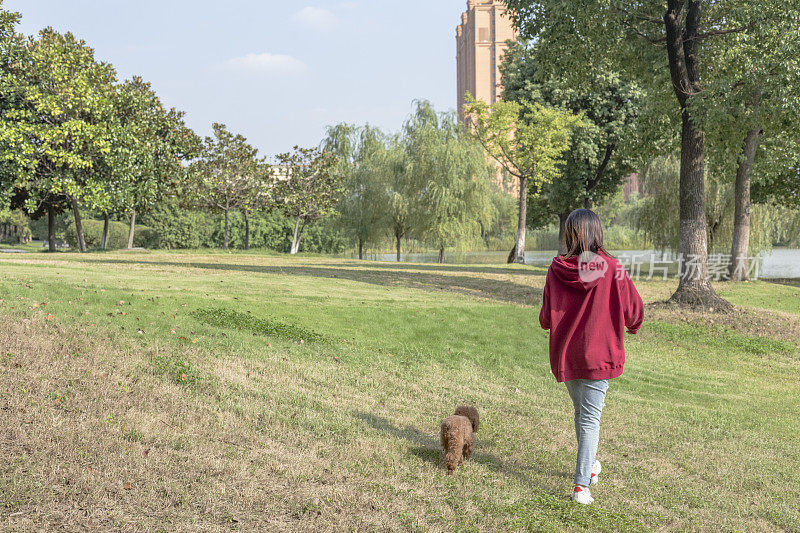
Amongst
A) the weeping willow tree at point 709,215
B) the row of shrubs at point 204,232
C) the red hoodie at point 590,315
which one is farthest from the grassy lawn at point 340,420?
the row of shrubs at point 204,232

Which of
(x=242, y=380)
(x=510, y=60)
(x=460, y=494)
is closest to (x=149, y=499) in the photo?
(x=460, y=494)

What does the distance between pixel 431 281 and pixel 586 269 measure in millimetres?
15949

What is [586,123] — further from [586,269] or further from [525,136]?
[586,269]

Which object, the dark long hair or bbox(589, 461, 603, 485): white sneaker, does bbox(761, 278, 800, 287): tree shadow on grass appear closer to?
bbox(589, 461, 603, 485): white sneaker

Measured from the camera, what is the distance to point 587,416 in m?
4.75

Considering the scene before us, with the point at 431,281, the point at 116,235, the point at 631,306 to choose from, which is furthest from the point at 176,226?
the point at 631,306

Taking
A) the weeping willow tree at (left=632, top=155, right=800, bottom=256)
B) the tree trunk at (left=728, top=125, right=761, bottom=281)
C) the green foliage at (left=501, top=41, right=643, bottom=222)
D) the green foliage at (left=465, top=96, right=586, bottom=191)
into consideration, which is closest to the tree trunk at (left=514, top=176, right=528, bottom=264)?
the green foliage at (left=465, top=96, right=586, bottom=191)

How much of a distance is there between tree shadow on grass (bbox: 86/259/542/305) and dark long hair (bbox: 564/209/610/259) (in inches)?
484

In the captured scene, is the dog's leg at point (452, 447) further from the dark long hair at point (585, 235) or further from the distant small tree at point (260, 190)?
the distant small tree at point (260, 190)

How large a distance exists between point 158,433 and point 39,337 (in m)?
3.52

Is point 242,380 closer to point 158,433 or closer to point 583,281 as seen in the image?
point 158,433

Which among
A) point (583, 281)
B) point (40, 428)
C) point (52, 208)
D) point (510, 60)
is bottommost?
point (40, 428)

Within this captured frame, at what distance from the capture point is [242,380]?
7758 millimetres

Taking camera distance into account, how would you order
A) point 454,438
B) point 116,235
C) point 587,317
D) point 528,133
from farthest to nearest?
point 116,235 → point 528,133 → point 454,438 → point 587,317
